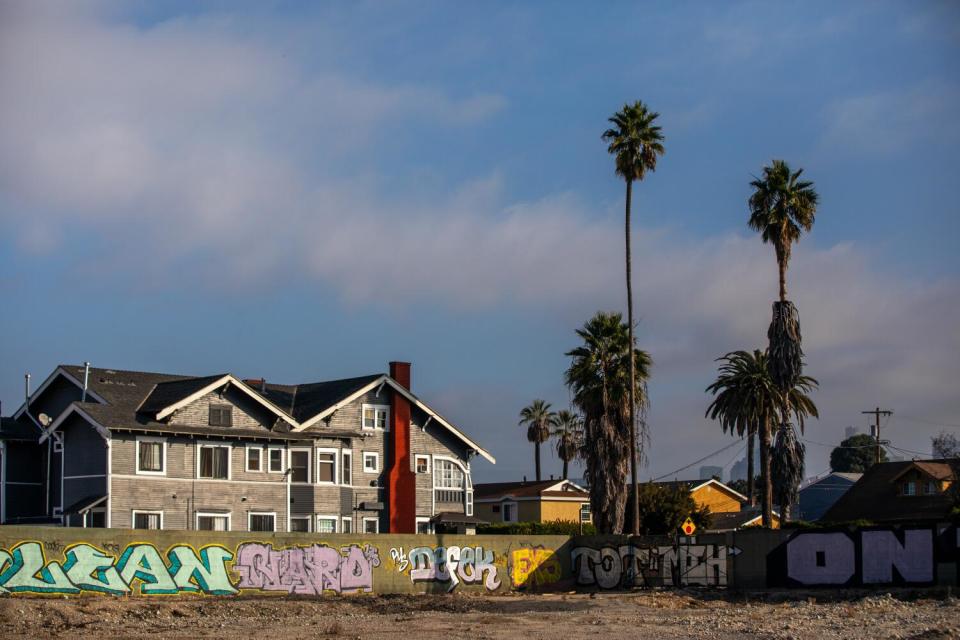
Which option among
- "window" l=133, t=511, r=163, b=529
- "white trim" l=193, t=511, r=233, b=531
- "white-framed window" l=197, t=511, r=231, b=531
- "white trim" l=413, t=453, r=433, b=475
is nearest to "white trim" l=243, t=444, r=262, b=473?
"white trim" l=193, t=511, r=233, b=531

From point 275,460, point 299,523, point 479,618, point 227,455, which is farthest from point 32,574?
point 299,523

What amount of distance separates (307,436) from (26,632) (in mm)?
28951

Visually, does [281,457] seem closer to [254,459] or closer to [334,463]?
[254,459]

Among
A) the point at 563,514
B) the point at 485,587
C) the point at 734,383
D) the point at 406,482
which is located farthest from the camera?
the point at 563,514

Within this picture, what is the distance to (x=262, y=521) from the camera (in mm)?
58531

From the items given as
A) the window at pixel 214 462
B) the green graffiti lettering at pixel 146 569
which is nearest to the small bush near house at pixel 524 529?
the window at pixel 214 462

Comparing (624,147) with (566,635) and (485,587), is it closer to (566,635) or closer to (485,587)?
(485,587)

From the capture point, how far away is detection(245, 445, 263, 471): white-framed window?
5869 cm

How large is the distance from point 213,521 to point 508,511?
3959cm

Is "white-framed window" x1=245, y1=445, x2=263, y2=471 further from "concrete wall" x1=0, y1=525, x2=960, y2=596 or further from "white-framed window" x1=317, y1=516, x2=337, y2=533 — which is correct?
"concrete wall" x1=0, y1=525, x2=960, y2=596

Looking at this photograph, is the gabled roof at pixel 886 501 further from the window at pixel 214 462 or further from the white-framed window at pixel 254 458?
the window at pixel 214 462

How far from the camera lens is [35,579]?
125 ft

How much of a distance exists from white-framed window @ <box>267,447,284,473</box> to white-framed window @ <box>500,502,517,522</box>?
35.3 meters

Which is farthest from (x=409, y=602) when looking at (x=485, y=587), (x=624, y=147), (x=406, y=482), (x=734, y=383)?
(x=734, y=383)
